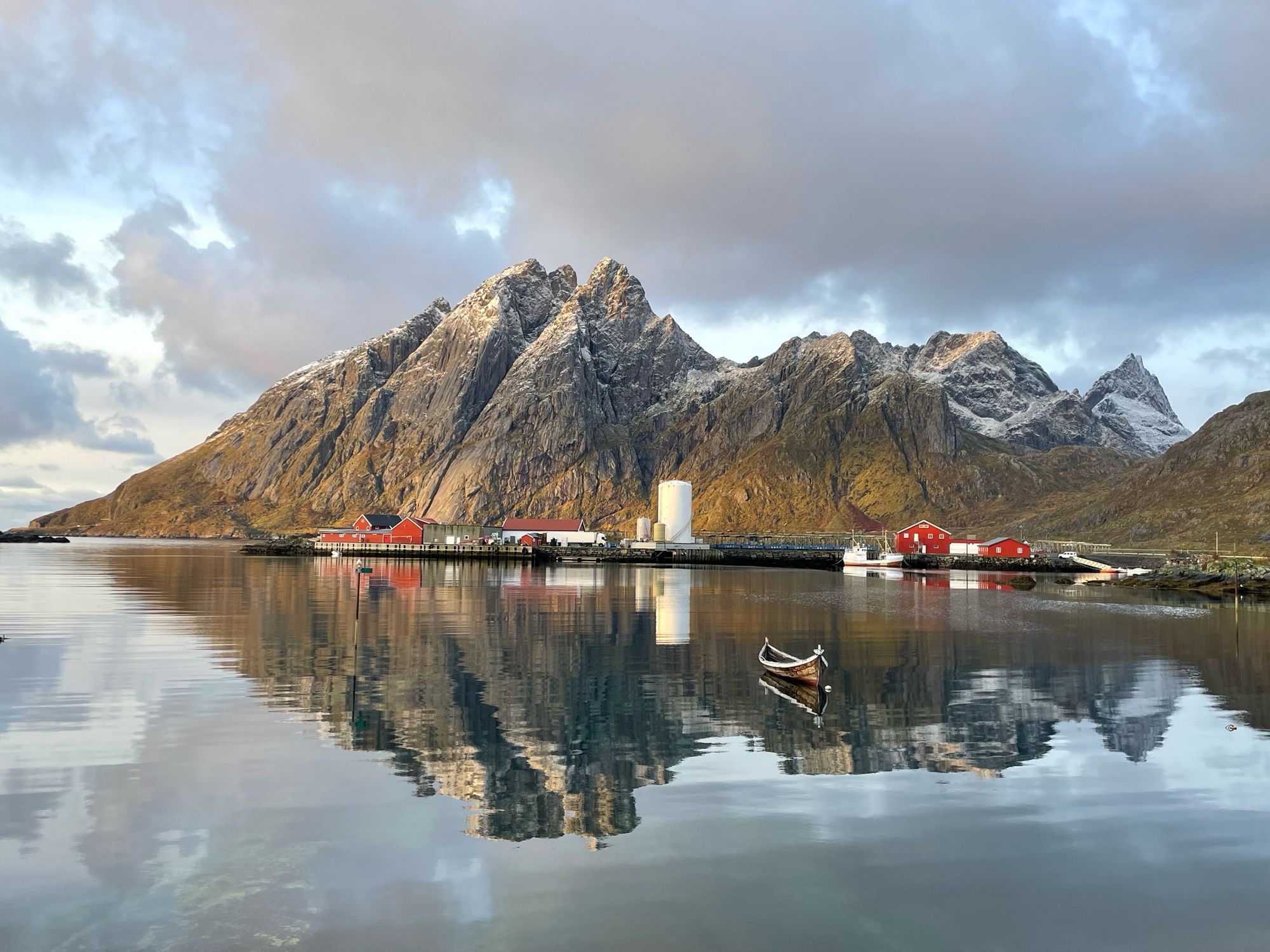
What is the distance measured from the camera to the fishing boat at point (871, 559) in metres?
159

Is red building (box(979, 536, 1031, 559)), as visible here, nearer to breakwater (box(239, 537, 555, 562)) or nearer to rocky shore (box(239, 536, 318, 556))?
breakwater (box(239, 537, 555, 562))

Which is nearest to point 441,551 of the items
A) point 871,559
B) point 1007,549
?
point 871,559

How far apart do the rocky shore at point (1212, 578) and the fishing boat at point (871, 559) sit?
43232mm

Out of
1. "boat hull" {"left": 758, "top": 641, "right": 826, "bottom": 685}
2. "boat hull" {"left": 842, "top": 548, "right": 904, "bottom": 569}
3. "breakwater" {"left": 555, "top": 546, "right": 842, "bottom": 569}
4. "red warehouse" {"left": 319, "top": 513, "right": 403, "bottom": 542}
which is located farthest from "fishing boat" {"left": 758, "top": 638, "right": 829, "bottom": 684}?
"red warehouse" {"left": 319, "top": 513, "right": 403, "bottom": 542}

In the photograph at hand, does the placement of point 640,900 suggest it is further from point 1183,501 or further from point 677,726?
point 1183,501

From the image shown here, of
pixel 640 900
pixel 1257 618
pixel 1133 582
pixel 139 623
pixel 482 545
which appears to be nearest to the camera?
pixel 640 900

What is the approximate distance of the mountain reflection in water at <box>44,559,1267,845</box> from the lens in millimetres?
24062

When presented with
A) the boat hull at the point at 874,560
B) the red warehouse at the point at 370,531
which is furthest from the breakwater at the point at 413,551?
the boat hull at the point at 874,560

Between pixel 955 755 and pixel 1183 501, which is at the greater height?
pixel 1183 501

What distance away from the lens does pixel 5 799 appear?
20.3 metres

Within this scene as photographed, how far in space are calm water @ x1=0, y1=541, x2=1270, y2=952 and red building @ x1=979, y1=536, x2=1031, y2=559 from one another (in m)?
120

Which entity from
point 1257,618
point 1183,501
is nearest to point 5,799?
point 1257,618

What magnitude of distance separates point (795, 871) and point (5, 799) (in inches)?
705

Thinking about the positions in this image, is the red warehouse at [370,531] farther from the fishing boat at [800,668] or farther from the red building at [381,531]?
the fishing boat at [800,668]
